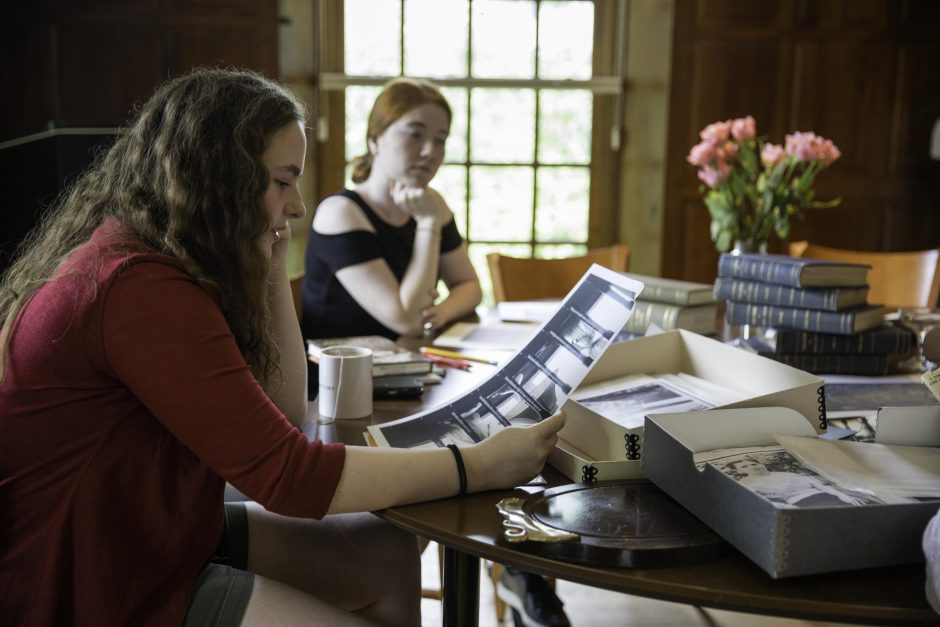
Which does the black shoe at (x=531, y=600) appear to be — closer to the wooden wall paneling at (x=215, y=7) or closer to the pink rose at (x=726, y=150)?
the pink rose at (x=726, y=150)

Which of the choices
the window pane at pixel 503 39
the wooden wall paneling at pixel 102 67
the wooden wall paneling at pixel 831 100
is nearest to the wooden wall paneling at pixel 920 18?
the wooden wall paneling at pixel 831 100

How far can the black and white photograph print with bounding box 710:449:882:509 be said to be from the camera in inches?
33.6

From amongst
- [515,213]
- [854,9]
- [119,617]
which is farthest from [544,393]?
[854,9]

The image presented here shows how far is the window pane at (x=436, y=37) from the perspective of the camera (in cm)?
410

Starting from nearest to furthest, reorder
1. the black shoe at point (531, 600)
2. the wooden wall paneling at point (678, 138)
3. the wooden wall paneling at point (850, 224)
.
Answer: the black shoe at point (531, 600)
the wooden wall paneling at point (678, 138)
the wooden wall paneling at point (850, 224)

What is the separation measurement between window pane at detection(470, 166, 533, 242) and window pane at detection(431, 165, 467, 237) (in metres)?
0.04

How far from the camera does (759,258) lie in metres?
1.85

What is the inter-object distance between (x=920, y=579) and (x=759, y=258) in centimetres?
109

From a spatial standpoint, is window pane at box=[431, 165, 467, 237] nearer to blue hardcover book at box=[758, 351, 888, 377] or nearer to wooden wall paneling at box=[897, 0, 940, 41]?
wooden wall paneling at box=[897, 0, 940, 41]

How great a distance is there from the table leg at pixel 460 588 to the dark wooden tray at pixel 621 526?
17 cm

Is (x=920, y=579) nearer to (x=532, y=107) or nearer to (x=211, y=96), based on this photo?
(x=211, y=96)

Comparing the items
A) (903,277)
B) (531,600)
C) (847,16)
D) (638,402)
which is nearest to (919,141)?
(847,16)

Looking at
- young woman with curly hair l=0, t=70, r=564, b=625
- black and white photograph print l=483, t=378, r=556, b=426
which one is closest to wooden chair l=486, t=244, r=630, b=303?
black and white photograph print l=483, t=378, r=556, b=426

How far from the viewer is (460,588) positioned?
1.13m
